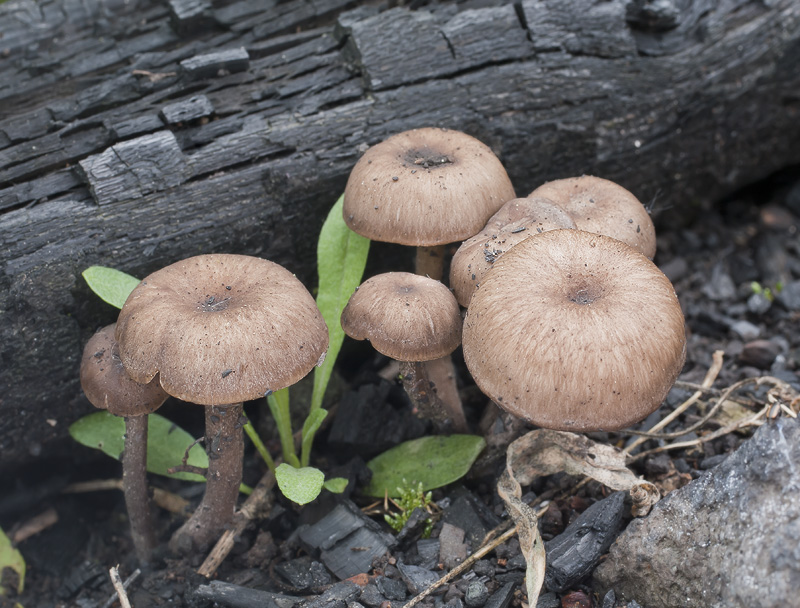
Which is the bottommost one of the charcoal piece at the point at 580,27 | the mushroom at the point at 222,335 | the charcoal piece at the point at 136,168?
the mushroom at the point at 222,335

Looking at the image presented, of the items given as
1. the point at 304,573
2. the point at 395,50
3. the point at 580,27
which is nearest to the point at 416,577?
the point at 304,573

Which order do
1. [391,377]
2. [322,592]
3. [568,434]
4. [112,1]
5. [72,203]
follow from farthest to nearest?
[112,1]
[391,377]
[72,203]
[568,434]
[322,592]

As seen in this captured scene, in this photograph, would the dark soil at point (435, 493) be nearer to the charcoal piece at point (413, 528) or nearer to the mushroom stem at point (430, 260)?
the charcoal piece at point (413, 528)

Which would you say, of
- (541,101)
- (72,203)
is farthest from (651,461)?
(72,203)

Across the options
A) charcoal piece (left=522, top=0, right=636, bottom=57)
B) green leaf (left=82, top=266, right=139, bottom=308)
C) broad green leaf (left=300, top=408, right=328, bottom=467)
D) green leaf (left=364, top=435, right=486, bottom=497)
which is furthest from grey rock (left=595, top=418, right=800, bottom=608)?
charcoal piece (left=522, top=0, right=636, bottom=57)

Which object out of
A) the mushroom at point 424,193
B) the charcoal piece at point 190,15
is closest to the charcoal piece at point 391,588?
the mushroom at point 424,193

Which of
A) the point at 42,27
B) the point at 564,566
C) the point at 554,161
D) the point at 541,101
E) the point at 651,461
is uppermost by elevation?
the point at 42,27

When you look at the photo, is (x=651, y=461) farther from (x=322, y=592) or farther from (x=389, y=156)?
(x=389, y=156)
